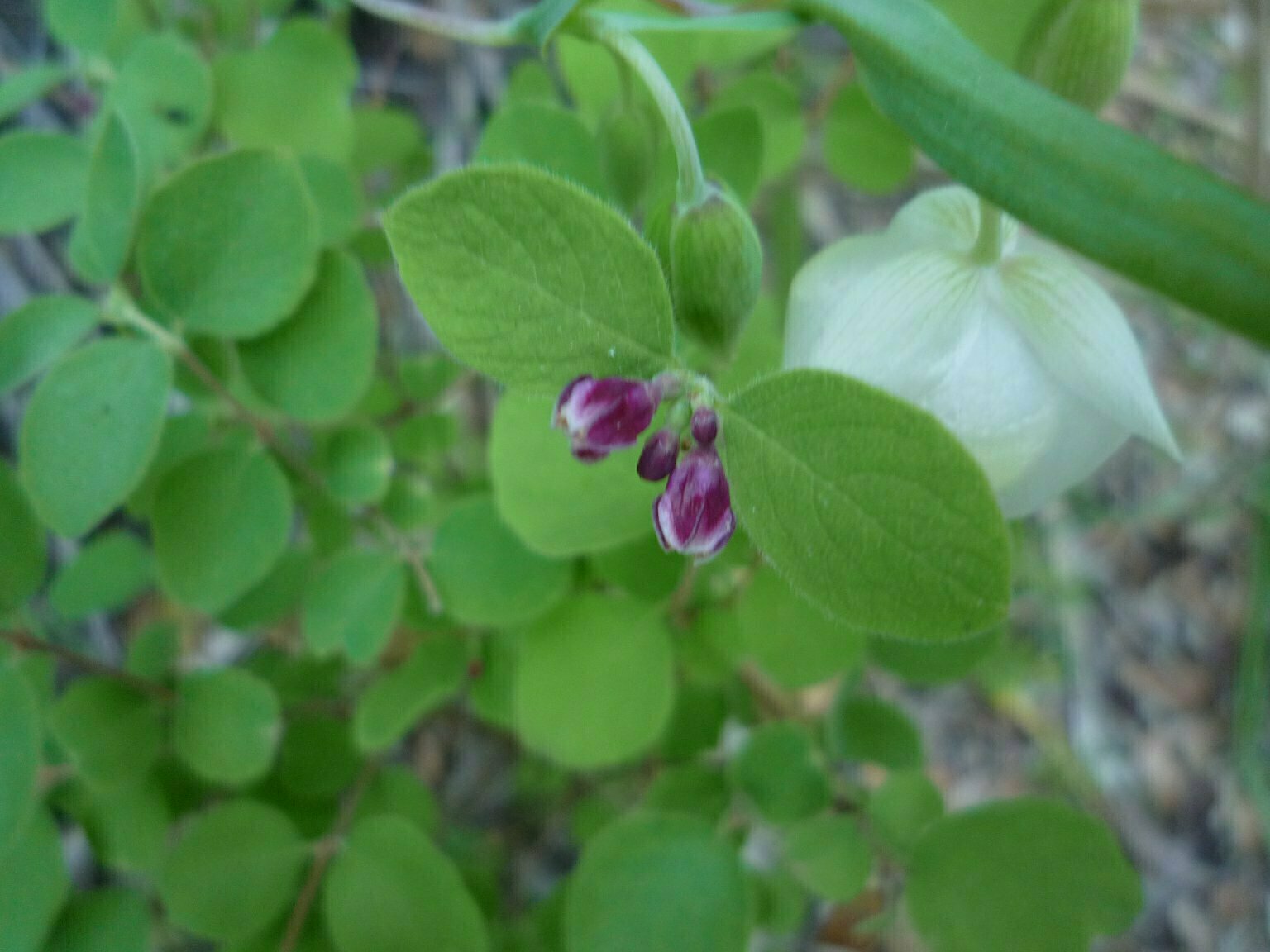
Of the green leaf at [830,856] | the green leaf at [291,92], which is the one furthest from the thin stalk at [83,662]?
the green leaf at [830,856]

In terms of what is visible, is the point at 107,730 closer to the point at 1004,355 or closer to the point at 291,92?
the point at 291,92

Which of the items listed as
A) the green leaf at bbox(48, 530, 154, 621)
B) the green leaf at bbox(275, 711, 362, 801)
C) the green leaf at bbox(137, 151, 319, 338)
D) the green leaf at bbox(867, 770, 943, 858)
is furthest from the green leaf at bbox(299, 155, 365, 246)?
the green leaf at bbox(867, 770, 943, 858)

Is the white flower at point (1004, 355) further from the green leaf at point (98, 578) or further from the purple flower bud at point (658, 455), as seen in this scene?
the green leaf at point (98, 578)

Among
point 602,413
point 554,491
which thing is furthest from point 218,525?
point 602,413

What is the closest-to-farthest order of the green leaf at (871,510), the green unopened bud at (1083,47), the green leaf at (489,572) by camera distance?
the green leaf at (871,510), the green unopened bud at (1083,47), the green leaf at (489,572)

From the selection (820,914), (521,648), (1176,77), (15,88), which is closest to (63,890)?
(521,648)

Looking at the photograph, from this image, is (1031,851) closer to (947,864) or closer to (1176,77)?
(947,864)
